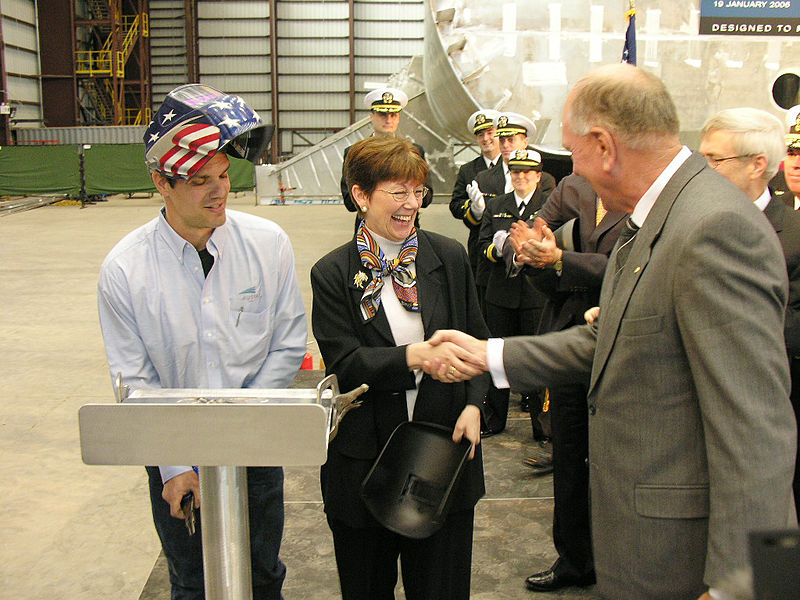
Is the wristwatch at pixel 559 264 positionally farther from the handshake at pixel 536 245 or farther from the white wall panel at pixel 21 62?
the white wall panel at pixel 21 62

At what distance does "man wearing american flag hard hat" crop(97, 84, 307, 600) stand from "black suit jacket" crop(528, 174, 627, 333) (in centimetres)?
110

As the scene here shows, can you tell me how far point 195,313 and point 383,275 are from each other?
53 cm

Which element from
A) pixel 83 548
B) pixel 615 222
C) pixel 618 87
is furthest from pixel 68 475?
pixel 618 87

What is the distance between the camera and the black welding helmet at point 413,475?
6.38ft

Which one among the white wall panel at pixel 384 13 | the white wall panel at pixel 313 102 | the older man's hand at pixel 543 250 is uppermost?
the white wall panel at pixel 384 13

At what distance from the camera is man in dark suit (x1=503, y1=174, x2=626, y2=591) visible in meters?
2.73

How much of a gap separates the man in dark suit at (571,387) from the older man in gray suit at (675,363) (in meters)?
1.08

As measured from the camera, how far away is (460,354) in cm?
195

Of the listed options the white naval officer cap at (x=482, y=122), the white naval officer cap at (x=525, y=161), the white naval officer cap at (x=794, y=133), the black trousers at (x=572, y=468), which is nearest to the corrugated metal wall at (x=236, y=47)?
the white naval officer cap at (x=482, y=122)

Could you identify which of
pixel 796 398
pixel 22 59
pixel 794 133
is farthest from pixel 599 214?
pixel 22 59

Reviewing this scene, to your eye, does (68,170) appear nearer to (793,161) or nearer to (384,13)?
(384,13)

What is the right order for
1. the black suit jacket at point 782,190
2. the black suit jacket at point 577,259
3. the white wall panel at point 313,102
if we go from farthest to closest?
1. the white wall panel at point 313,102
2. the black suit jacket at point 782,190
3. the black suit jacket at point 577,259

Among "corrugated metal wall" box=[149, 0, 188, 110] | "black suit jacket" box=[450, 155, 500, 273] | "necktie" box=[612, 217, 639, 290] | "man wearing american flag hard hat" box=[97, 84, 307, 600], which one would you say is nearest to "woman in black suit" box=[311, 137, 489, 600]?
"man wearing american flag hard hat" box=[97, 84, 307, 600]

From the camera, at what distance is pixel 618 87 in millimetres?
1453
